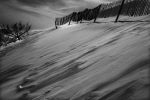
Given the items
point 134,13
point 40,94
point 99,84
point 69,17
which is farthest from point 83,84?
point 69,17

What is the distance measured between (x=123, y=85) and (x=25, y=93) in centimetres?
176

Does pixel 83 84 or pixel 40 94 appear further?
pixel 40 94

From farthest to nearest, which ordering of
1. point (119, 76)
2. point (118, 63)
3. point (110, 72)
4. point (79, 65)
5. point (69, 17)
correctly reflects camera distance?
point (69, 17), point (79, 65), point (118, 63), point (110, 72), point (119, 76)

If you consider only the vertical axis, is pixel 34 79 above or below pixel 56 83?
below

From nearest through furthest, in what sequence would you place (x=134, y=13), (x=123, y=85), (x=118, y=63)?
(x=123, y=85) < (x=118, y=63) < (x=134, y=13)

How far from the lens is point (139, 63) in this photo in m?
2.23

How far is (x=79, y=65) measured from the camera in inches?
130

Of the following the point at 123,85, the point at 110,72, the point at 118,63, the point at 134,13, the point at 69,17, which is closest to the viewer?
the point at 123,85

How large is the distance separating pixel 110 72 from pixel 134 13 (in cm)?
747

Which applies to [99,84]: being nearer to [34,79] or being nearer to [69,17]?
[34,79]

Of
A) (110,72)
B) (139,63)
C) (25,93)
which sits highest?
(139,63)

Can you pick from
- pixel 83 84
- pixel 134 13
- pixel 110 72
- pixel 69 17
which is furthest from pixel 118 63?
pixel 69 17

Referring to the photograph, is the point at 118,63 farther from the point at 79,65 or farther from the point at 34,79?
the point at 34,79

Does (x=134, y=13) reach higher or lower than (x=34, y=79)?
higher
